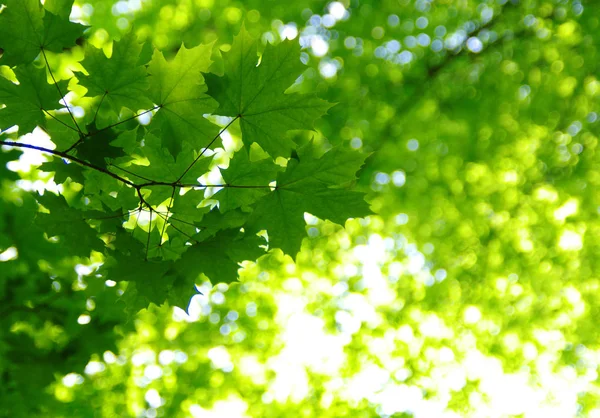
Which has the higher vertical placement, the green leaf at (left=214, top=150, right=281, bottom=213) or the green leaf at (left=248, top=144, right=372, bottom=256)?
the green leaf at (left=214, top=150, right=281, bottom=213)

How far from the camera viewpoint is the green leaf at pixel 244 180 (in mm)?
1410

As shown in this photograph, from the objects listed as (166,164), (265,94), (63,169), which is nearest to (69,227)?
(63,169)

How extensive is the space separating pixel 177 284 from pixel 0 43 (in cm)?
83

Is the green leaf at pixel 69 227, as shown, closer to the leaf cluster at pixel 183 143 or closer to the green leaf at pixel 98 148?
the leaf cluster at pixel 183 143

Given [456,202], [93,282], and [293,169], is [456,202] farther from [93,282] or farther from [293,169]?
[293,169]

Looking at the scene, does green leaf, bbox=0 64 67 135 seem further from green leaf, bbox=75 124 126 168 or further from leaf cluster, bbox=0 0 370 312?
green leaf, bbox=75 124 126 168

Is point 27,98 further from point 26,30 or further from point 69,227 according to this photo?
point 69,227

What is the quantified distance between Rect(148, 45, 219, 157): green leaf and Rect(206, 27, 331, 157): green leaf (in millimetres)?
59

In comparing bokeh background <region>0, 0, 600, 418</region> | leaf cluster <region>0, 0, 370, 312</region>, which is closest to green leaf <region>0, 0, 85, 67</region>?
Result: leaf cluster <region>0, 0, 370, 312</region>

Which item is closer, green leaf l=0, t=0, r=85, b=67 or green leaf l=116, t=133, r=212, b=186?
green leaf l=0, t=0, r=85, b=67

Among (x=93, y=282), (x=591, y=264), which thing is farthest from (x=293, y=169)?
(x=591, y=264)

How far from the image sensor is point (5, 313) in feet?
8.64

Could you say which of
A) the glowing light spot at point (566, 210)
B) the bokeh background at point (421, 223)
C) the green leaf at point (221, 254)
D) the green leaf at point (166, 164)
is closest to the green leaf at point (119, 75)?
the green leaf at point (166, 164)

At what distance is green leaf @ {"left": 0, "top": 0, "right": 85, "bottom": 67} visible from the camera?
1.27m
